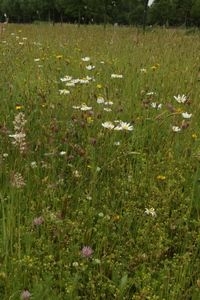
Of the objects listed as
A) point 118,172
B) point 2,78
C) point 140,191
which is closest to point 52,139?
point 118,172

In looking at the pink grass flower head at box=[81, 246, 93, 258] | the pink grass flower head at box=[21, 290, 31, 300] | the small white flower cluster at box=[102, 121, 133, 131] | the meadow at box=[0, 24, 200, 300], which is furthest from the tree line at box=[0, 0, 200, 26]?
the pink grass flower head at box=[21, 290, 31, 300]

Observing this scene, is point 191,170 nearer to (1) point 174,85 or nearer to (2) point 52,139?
(2) point 52,139

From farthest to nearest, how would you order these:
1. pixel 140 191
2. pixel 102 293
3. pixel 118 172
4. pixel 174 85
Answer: pixel 174 85
pixel 118 172
pixel 140 191
pixel 102 293

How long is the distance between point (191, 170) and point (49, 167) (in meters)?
0.75

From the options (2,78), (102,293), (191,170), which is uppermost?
(2,78)

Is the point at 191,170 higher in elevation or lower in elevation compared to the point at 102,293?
higher

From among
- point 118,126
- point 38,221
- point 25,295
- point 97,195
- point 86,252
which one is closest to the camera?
point 25,295

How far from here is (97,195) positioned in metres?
2.26

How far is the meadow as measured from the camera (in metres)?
1.74

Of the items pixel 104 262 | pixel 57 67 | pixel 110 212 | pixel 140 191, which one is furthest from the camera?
pixel 57 67

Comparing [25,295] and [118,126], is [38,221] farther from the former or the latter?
[118,126]

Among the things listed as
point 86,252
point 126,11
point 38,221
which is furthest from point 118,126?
point 126,11

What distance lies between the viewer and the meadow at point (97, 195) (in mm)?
1744

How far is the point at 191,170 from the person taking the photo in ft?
8.25
